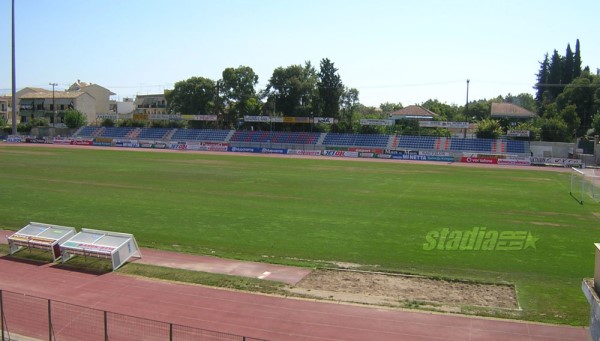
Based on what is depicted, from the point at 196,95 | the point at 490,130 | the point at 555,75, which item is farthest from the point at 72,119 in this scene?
the point at 555,75

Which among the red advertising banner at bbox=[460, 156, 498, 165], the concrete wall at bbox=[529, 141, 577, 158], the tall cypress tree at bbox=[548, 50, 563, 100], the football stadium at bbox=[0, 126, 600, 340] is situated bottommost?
the football stadium at bbox=[0, 126, 600, 340]

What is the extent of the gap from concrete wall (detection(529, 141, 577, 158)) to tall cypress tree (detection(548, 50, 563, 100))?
35.5 metres

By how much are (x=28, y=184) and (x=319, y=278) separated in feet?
94.5

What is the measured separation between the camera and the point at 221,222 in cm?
2361

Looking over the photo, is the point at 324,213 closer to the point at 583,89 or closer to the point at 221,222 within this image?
the point at 221,222

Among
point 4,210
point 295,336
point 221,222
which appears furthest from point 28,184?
point 295,336

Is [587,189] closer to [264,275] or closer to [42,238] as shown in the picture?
[264,275]

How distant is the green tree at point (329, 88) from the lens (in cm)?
8819

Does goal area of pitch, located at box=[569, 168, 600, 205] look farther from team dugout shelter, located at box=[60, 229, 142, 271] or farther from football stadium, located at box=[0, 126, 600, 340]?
team dugout shelter, located at box=[60, 229, 142, 271]

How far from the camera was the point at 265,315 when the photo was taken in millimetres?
12484

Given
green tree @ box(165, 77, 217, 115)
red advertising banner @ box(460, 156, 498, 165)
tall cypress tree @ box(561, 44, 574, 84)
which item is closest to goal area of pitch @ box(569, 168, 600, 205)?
red advertising banner @ box(460, 156, 498, 165)

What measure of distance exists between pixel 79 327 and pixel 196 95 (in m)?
91.1

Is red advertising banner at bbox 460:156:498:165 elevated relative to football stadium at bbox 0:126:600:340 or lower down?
elevated

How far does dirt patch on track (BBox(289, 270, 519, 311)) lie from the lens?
13.6 metres
